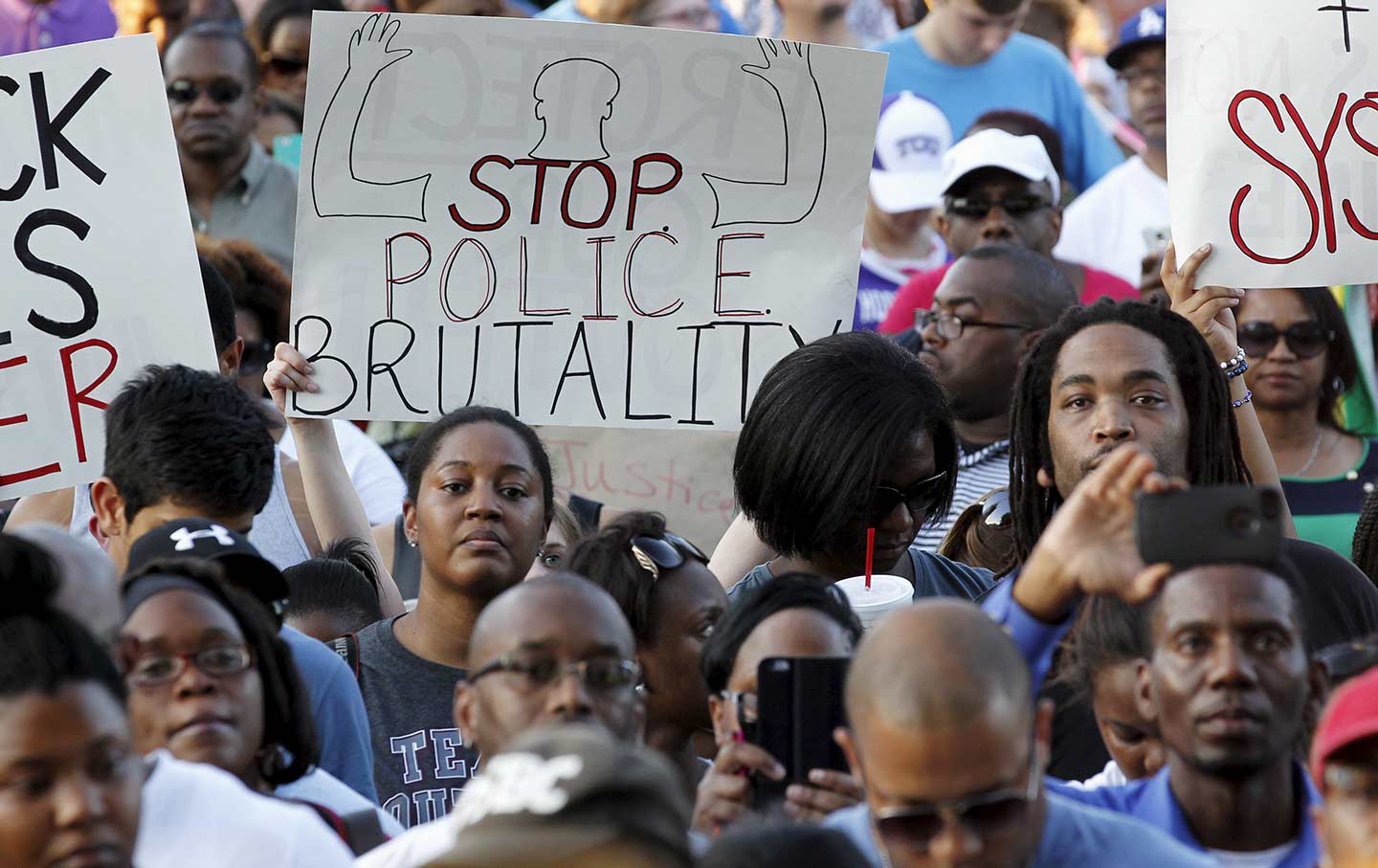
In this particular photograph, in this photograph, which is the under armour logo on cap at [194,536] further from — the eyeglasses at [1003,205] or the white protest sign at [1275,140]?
the eyeglasses at [1003,205]

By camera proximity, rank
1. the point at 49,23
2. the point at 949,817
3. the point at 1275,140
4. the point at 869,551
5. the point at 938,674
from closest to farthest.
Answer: the point at 949,817 < the point at 938,674 < the point at 869,551 < the point at 1275,140 < the point at 49,23

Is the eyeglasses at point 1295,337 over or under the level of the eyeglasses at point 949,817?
over

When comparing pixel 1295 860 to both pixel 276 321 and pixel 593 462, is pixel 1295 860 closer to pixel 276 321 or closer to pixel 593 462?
pixel 593 462

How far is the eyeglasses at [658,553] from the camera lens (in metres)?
4.46

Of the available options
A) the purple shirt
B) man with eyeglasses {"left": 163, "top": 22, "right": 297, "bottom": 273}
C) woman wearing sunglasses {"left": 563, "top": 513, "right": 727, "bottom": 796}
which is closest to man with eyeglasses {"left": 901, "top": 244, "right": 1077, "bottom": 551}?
woman wearing sunglasses {"left": 563, "top": 513, "right": 727, "bottom": 796}

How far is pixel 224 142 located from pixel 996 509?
12.9 ft

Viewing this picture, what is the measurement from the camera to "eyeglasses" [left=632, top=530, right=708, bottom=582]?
4465 mm

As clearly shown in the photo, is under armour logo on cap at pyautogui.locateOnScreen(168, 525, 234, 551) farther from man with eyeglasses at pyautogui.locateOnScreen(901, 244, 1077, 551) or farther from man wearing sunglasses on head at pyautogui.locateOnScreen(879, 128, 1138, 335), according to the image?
man wearing sunglasses on head at pyautogui.locateOnScreen(879, 128, 1138, 335)

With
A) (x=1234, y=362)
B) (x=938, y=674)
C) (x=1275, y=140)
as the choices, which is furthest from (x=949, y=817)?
(x=1275, y=140)

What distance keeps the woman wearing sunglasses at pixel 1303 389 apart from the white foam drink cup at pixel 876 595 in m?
2.45

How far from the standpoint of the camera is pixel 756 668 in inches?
151

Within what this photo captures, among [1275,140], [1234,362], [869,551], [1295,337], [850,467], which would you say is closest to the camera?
[869,551]

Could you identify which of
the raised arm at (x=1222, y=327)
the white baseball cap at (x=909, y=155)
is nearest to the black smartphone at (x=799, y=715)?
the raised arm at (x=1222, y=327)

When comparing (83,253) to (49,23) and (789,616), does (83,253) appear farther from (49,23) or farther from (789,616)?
(49,23)
